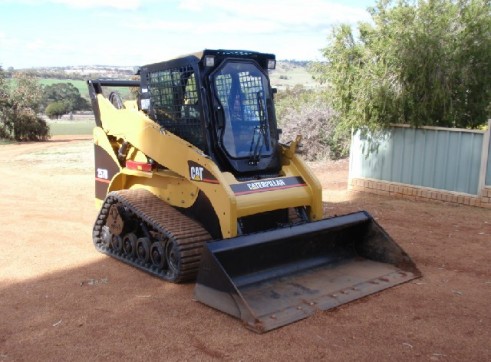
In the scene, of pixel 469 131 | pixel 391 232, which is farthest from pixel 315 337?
pixel 469 131

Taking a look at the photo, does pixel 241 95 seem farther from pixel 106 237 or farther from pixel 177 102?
pixel 106 237

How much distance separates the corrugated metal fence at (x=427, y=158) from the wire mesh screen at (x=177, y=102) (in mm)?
6037

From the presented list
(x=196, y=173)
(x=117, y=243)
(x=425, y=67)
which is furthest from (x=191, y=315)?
(x=425, y=67)

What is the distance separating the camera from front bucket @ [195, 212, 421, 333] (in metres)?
4.89

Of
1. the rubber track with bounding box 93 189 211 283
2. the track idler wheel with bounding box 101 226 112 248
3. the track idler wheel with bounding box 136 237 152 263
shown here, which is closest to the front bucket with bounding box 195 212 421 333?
the rubber track with bounding box 93 189 211 283

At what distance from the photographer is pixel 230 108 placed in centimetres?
616

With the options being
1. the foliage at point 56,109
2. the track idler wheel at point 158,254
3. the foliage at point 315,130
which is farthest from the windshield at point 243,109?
the foliage at point 56,109

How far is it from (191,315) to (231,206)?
1182 millimetres

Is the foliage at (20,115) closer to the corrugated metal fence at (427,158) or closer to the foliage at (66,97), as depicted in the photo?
the corrugated metal fence at (427,158)

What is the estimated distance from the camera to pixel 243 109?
6293 millimetres

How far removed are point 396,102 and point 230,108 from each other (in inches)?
231

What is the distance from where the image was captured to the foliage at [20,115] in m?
26.4

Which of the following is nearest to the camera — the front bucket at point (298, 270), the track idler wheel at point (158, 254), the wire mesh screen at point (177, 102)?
the front bucket at point (298, 270)

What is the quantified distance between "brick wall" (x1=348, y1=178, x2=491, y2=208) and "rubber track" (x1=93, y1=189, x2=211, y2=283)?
20.0 feet
